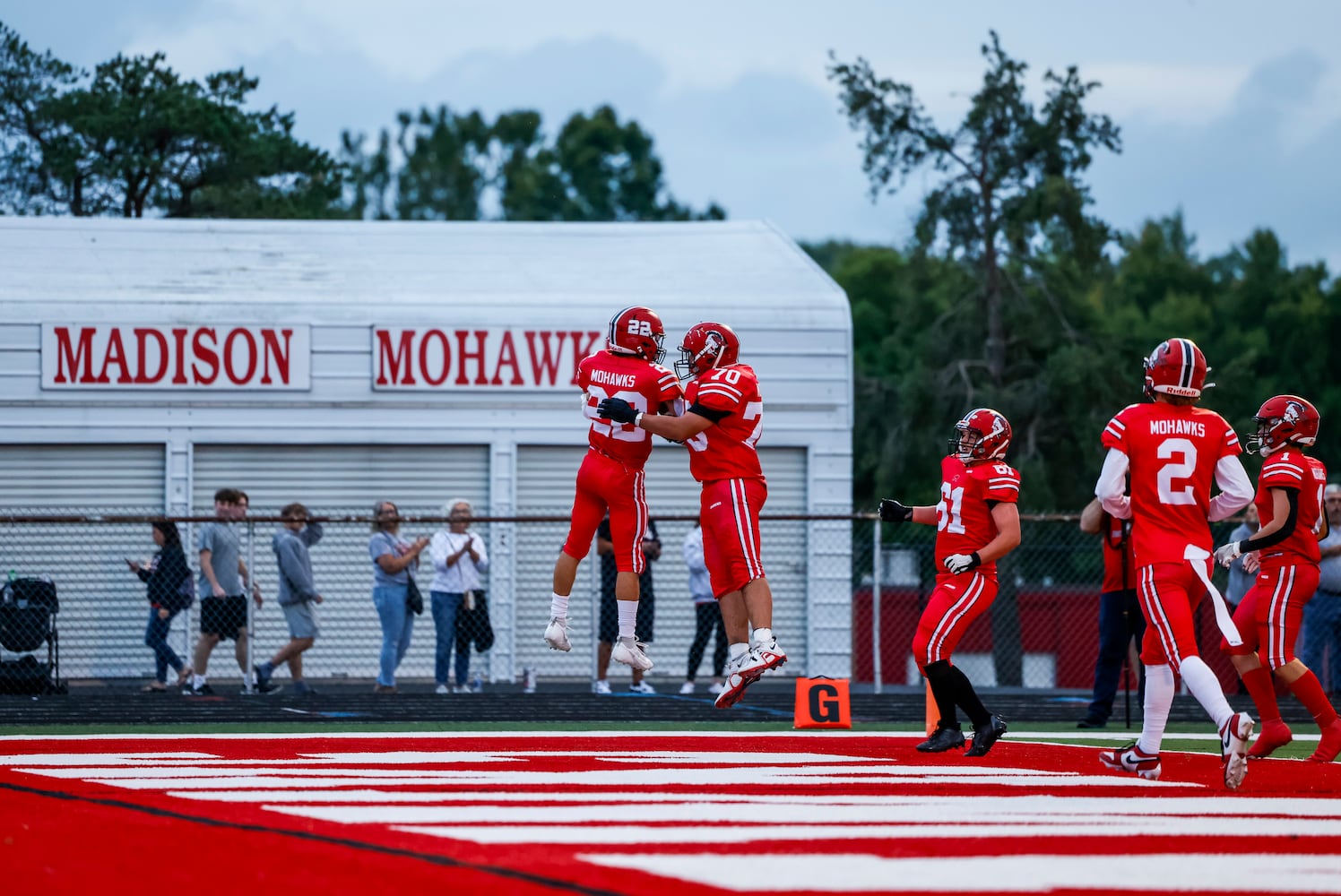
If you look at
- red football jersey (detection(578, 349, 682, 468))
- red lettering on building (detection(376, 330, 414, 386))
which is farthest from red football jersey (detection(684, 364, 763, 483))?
red lettering on building (detection(376, 330, 414, 386))

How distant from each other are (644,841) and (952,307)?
29.2 metres

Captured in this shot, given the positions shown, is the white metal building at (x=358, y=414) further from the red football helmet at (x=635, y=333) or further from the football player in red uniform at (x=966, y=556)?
the football player in red uniform at (x=966, y=556)

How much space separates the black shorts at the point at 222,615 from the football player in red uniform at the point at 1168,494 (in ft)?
32.6

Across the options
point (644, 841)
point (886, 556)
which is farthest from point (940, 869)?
point (886, 556)

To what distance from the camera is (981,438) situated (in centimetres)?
995

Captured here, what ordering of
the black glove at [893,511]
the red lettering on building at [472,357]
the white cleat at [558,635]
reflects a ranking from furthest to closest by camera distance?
the red lettering on building at [472,357], the white cleat at [558,635], the black glove at [893,511]

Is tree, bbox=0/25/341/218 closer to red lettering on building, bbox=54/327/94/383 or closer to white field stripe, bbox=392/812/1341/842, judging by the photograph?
red lettering on building, bbox=54/327/94/383

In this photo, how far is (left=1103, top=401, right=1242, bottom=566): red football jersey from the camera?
891 centimetres

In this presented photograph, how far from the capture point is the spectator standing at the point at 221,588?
16.7 metres

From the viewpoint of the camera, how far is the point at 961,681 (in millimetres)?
9836

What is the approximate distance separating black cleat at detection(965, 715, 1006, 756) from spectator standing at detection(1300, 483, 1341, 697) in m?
8.54

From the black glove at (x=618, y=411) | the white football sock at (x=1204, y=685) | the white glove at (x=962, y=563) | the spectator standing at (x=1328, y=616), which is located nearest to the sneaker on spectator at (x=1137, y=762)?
the white football sock at (x=1204, y=685)

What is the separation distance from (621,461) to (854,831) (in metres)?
5.02

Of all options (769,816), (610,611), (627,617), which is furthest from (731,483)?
(610,611)
